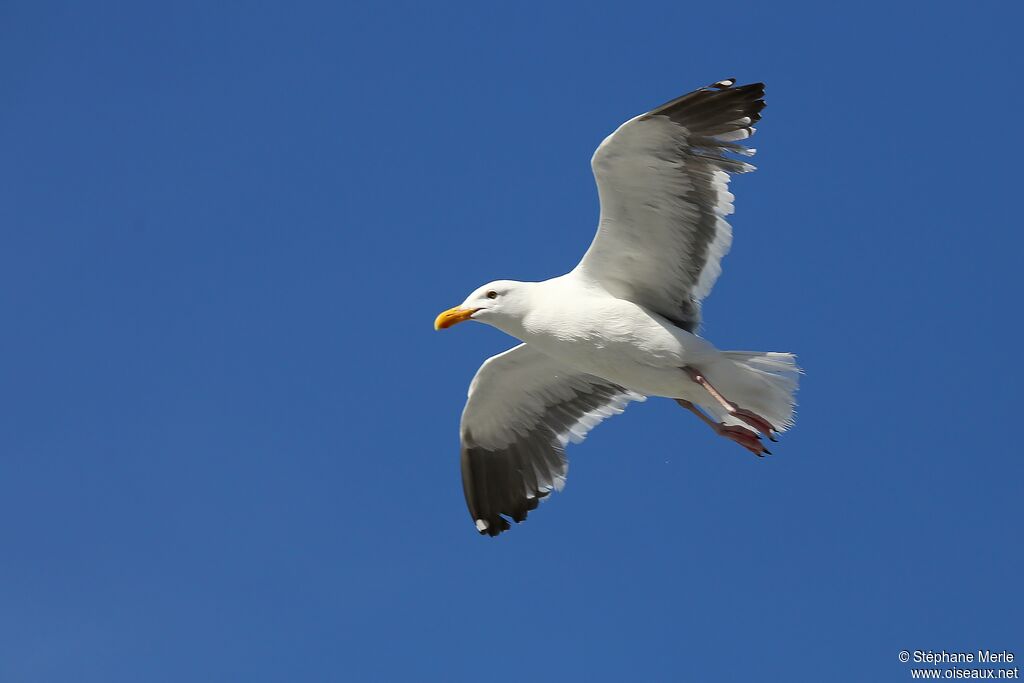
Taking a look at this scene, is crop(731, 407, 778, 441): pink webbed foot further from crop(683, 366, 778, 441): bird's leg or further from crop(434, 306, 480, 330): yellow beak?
crop(434, 306, 480, 330): yellow beak

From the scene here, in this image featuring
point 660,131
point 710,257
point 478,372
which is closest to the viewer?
point 660,131

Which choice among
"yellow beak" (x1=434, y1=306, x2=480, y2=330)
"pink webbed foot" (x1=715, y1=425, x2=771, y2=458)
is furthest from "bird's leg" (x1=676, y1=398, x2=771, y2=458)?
"yellow beak" (x1=434, y1=306, x2=480, y2=330)

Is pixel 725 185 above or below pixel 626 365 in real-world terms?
above

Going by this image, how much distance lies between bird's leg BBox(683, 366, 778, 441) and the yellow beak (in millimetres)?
1750

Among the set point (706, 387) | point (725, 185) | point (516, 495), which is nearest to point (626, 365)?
point (706, 387)

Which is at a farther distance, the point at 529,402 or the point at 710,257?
the point at 529,402

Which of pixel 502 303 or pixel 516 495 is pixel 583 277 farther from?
pixel 516 495

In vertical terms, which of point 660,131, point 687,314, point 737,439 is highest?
point 660,131

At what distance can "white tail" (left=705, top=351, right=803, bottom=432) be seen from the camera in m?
9.52

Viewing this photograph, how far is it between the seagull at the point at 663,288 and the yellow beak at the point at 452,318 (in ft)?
0.04

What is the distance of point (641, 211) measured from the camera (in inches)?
377

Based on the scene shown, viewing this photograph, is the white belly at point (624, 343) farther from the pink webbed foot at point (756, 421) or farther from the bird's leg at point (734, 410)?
the pink webbed foot at point (756, 421)

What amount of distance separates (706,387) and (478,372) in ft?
7.34

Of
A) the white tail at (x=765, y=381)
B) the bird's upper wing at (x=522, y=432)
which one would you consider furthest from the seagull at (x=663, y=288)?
the bird's upper wing at (x=522, y=432)
